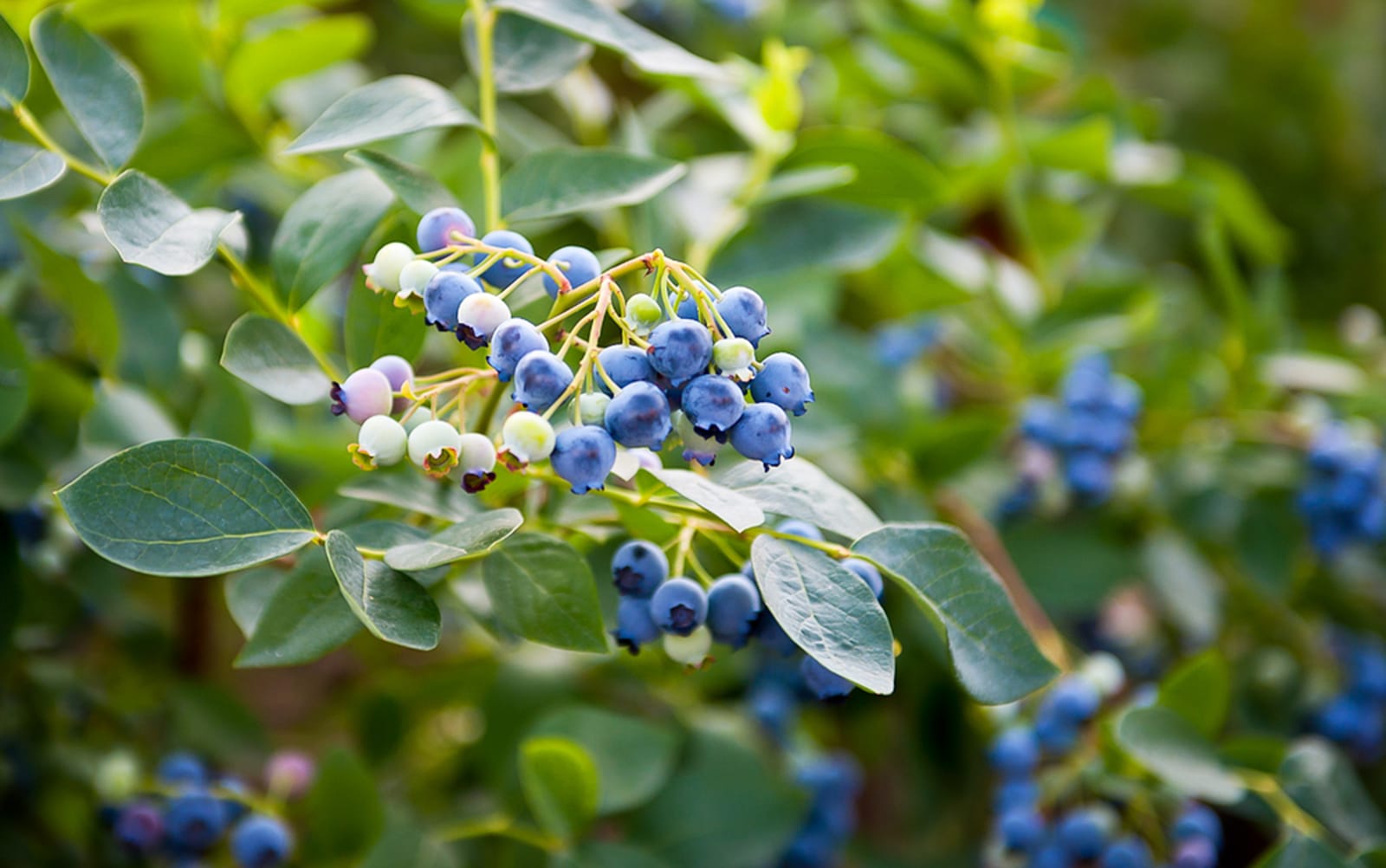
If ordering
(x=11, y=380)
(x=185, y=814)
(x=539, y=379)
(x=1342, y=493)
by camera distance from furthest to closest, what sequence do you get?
(x=1342, y=493) → (x=185, y=814) → (x=11, y=380) → (x=539, y=379)

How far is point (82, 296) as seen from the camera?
2.40 feet

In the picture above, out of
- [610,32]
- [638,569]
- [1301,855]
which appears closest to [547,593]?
[638,569]

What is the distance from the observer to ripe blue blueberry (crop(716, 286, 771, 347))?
0.47 m

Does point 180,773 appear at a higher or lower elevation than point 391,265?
lower

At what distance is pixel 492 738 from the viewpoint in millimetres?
887

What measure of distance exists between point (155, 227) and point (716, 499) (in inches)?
11.0

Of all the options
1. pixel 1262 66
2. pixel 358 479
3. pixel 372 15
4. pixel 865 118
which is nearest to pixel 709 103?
pixel 865 118

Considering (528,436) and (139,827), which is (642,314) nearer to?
(528,436)

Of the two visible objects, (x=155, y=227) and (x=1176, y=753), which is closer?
(x=155, y=227)

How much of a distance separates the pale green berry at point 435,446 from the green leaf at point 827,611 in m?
0.14

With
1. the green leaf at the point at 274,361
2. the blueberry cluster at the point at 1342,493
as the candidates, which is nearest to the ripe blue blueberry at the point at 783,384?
the green leaf at the point at 274,361

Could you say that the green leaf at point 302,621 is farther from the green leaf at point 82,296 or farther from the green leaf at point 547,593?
the green leaf at point 82,296

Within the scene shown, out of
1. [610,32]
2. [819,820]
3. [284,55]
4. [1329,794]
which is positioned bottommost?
[819,820]

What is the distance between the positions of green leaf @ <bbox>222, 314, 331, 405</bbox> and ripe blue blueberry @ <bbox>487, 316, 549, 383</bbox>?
130 millimetres
